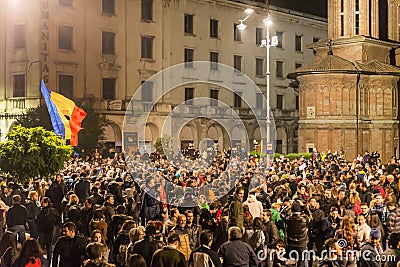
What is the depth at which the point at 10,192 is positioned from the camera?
16828 millimetres

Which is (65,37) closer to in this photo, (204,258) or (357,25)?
(357,25)

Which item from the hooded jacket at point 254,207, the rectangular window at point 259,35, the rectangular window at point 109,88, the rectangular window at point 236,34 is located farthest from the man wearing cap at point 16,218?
the rectangular window at point 259,35

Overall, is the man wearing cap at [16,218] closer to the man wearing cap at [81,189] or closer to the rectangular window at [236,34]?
the man wearing cap at [81,189]

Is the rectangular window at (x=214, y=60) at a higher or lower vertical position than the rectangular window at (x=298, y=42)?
lower

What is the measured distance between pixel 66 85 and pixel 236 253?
124 ft

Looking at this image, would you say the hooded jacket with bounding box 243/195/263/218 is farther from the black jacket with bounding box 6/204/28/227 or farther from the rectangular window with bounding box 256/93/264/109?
the rectangular window with bounding box 256/93/264/109

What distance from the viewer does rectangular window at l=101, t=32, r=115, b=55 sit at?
48438mm

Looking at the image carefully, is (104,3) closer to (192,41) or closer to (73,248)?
(192,41)

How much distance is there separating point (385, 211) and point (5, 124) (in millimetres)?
36110

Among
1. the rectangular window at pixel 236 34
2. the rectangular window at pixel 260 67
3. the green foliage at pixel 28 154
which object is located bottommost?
the green foliage at pixel 28 154

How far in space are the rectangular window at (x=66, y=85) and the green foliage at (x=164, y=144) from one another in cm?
692

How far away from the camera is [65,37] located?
4600 centimetres

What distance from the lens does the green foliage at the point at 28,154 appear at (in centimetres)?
2097

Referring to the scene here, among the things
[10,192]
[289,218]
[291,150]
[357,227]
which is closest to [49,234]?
[10,192]
